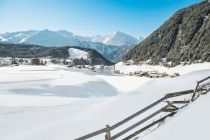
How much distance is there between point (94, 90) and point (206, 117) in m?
48.3

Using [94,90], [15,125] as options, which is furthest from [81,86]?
[15,125]

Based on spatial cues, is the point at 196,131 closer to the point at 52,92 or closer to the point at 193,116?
the point at 193,116

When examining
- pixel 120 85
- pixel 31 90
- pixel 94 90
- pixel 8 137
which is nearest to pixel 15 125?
pixel 8 137

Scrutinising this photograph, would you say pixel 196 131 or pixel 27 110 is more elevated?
pixel 196 131

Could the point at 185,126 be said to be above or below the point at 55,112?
above

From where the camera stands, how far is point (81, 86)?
203 ft

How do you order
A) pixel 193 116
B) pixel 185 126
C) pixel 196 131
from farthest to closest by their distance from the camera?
pixel 193 116
pixel 185 126
pixel 196 131

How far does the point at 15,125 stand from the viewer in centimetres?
2553

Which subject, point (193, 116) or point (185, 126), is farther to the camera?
point (193, 116)

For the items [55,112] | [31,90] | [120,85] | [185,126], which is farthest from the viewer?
[120,85]

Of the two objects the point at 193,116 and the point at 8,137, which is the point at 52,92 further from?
the point at 193,116

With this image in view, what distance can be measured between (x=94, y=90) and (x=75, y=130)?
38.5 m

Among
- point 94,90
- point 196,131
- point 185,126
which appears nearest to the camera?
point 196,131

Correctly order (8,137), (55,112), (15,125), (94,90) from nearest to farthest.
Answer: (8,137), (15,125), (55,112), (94,90)
